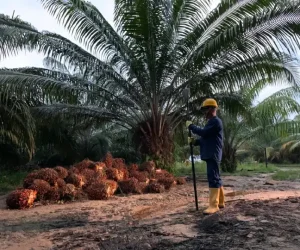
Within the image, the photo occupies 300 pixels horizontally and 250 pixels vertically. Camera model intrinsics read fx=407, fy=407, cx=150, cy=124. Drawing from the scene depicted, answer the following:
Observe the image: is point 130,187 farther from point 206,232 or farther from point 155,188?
point 206,232

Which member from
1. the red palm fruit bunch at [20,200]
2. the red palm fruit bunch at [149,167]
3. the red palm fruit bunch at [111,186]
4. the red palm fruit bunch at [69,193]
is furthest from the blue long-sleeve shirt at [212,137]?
the red palm fruit bunch at [149,167]

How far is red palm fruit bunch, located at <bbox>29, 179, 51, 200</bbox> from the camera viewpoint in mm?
7148

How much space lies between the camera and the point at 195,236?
14.3 ft

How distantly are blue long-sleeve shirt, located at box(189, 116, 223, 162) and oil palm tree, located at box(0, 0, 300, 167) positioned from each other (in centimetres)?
449

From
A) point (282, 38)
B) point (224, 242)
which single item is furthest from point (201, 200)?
point (282, 38)

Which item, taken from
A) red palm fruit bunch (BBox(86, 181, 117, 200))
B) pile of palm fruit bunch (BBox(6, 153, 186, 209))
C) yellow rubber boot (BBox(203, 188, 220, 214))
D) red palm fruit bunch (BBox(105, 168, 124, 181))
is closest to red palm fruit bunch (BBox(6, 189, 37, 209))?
pile of palm fruit bunch (BBox(6, 153, 186, 209))

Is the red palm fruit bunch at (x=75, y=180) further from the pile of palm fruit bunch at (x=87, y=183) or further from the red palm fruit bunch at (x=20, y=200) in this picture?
the red palm fruit bunch at (x=20, y=200)

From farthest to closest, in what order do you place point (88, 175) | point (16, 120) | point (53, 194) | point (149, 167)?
point (149, 167) < point (16, 120) < point (88, 175) < point (53, 194)

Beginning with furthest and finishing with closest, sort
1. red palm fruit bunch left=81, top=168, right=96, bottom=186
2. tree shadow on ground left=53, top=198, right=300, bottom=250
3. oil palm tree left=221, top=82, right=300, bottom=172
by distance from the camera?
oil palm tree left=221, top=82, right=300, bottom=172
red palm fruit bunch left=81, top=168, right=96, bottom=186
tree shadow on ground left=53, top=198, right=300, bottom=250

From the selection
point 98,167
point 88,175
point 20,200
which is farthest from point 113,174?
point 20,200

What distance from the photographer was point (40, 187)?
7176 millimetres

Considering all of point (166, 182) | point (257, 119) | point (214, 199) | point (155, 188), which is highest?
point (257, 119)

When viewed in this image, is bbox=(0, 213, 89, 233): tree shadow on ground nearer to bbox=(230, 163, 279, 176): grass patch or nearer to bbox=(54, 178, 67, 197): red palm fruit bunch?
bbox=(54, 178, 67, 197): red palm fruit bunch

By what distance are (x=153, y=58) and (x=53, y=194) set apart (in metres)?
4.71
